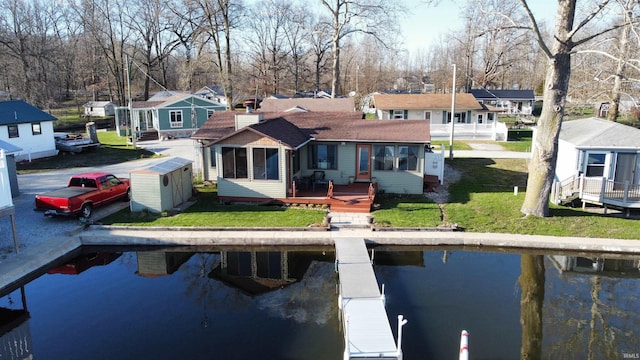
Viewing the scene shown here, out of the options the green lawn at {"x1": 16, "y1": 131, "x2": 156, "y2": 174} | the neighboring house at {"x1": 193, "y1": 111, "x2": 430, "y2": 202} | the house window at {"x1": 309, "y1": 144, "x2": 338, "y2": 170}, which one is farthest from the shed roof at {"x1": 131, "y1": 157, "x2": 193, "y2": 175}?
the green lawn at {"x1": 16, "y1": 131, "x2": 156, "y2": 174}

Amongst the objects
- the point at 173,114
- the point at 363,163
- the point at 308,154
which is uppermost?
the point at 173,114

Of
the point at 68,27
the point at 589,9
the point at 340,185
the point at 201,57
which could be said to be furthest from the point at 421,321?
the point at 68,27

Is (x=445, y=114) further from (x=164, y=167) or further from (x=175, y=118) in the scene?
(x=164, y=167)

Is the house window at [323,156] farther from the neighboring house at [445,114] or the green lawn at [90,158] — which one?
the neighboring house at [445,114]

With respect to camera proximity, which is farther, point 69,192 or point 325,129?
point 325,129

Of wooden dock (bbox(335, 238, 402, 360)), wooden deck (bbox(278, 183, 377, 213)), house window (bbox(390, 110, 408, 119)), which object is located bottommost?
wooden dock (bbox(335, 238, 402, 360))

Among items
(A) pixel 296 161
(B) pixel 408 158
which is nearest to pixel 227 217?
(A) pixel 296 161

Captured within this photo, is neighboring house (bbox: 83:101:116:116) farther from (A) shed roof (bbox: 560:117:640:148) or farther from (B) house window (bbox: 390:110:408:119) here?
(A) shed roof (bbox: 560:117:640:148)
